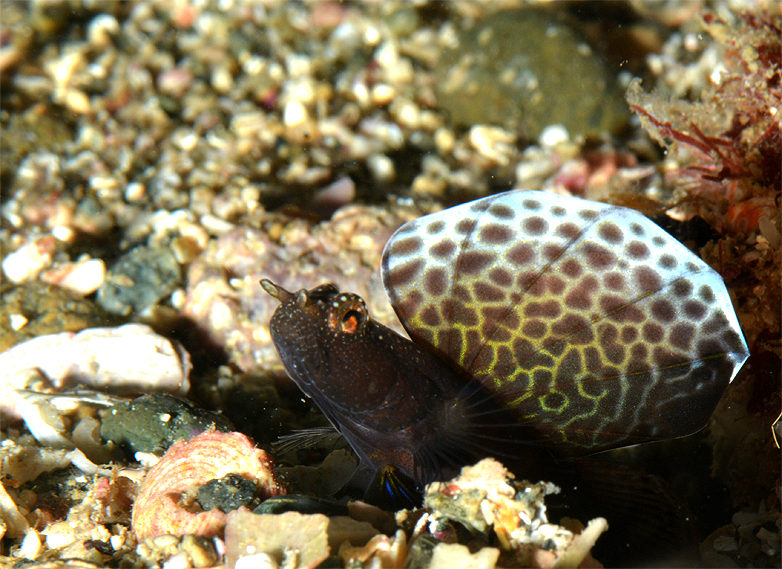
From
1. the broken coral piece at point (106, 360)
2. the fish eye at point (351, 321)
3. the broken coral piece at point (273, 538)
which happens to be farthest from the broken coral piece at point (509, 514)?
the broken coral piece at point (106, 360)

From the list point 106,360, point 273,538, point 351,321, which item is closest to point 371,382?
point 351,321

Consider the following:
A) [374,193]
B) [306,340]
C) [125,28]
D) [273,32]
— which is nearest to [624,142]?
[374,193]

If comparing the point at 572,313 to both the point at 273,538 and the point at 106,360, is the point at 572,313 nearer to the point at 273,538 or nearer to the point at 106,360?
the point at 273,538

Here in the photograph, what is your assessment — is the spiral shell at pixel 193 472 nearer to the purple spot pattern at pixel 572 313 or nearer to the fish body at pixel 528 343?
the fish body at pixel 528 343

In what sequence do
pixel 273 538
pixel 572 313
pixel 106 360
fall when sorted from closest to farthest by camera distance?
1. pixel 273 538
2. pixel 572 313
3. pixel 106 360

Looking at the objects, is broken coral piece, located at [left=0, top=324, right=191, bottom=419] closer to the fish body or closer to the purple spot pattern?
the fish body

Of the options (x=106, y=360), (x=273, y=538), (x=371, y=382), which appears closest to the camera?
(x=273, y=538)
